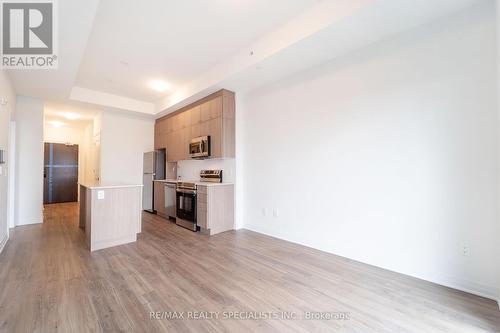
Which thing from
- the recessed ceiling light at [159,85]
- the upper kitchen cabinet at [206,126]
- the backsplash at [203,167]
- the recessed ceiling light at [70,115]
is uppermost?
the recessed ceiling light at [159,85]

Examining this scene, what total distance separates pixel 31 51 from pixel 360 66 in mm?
4248

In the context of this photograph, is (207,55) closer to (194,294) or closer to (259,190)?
(259,190)

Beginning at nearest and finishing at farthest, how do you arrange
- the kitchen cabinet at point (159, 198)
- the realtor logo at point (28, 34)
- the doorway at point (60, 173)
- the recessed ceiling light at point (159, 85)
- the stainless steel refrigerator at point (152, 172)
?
the realtor logo at point (28, 34)
the recessed ceiling light at point (159, 85)
the kitchen cabinet at point (159, 198)
the stainless steel refrigerator at point (152, 172)
the doorway at point (60, 173)

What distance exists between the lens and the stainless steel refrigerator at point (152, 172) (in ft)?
20.1

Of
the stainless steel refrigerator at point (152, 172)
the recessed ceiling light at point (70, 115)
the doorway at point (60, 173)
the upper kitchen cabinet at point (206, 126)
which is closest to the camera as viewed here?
the upper kitchen cabinet at point (206, 126)

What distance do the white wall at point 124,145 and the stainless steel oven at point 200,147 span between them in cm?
230

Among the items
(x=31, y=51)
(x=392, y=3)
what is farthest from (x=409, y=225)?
(x=31, y=51)

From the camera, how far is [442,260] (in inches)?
92.7

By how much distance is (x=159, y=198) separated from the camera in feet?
18.9

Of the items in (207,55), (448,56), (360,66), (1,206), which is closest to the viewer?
(448,56)

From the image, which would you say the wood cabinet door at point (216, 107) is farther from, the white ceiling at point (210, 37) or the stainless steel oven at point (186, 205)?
the stainless steel oven at point (186, 205)

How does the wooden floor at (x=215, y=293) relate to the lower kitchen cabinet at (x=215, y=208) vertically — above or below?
below

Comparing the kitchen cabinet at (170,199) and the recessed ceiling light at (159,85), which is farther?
the kitchen cabinet at (170,199)

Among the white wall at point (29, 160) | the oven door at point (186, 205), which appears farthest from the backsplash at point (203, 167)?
the white wall at point (29, 160)
